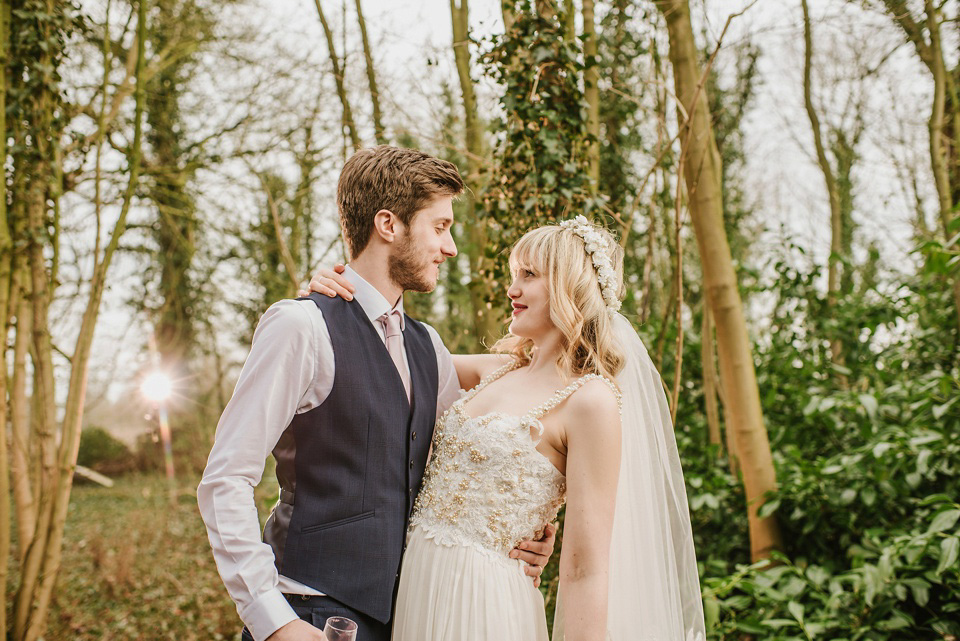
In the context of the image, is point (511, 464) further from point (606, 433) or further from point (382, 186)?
point (382, 186)

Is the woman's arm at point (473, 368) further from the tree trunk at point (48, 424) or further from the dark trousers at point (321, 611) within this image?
the tree trunk at point (48, 424)

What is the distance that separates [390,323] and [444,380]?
1.38 ft

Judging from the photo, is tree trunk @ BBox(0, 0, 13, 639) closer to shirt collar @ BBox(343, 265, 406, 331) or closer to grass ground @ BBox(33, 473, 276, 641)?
grass ground @ BBox(33, 473, 276, 641)

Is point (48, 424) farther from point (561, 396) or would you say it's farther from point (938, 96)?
point (938, 96)

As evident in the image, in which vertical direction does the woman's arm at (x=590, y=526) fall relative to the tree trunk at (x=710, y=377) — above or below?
below

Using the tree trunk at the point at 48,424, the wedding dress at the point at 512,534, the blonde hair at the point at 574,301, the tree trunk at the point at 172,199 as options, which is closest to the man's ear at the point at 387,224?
the blonde hair at the point at 574,301

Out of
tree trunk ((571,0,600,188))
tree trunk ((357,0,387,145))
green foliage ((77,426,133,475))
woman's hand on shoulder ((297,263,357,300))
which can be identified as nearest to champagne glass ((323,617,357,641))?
woman's hand on shoulder ((297,263,357,300))

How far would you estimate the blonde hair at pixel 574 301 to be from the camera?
2.02 m

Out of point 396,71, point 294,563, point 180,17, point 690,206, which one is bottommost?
point 294,563

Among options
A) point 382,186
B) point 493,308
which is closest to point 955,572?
point 493,308

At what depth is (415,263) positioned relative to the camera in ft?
6.41

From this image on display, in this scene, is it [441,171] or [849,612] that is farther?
[849,612]

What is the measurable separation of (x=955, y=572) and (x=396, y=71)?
4.79 m

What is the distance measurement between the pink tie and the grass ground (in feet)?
9.05
